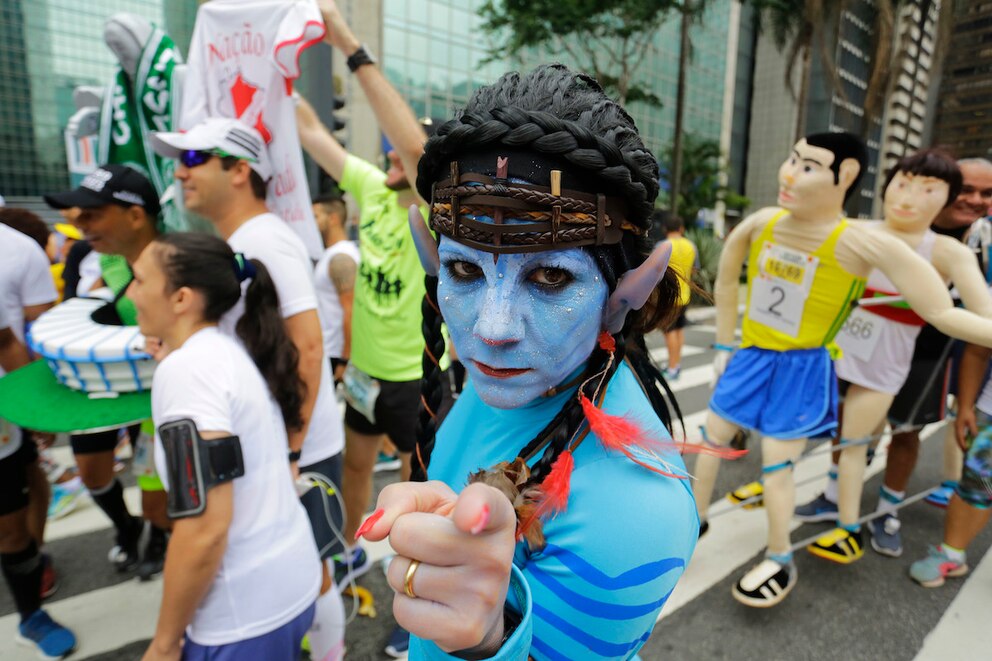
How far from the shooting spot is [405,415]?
9.57 ft

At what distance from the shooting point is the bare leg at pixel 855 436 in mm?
3158

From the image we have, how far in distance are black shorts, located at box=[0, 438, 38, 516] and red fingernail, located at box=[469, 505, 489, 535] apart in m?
2.73

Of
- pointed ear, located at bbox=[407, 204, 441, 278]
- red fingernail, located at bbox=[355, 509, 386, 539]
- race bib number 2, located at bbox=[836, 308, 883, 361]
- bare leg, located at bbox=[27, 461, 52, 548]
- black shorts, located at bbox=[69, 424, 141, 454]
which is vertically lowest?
bare leg, located at bbox=[27, 461, 52, 548]

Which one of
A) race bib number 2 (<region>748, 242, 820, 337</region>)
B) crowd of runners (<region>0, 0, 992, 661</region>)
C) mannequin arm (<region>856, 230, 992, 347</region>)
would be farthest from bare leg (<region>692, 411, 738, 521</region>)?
mannequin arm (<region>856, 230, 992, 347</region>)

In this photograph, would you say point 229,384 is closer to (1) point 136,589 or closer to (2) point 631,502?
(2) point 631,502

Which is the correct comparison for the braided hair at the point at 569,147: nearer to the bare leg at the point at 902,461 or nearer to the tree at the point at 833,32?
the bare leg at the point at 902,461

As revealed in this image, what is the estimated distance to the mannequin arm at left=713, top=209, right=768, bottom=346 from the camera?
10.5 feet

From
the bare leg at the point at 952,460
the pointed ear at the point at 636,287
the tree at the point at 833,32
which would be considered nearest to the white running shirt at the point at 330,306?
the pointed ear at the point at 636,287

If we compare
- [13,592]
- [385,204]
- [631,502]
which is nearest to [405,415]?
[385,204]

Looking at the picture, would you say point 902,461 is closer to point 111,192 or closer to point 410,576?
point 410,576

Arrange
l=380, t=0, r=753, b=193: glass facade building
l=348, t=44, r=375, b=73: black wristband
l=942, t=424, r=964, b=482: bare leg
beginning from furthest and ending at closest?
l=380, t=0, r=753, b=193: glass facade building
l=942, t=424, r=964, b=482: bare leg
l=348, t=44, r=375, b=73: black wristband

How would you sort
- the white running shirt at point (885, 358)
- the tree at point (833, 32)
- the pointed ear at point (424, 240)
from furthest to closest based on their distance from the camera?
the tree at point (833, 32)
the white running shirt at point (885, 358)
the pointed ear at point (424, 240)

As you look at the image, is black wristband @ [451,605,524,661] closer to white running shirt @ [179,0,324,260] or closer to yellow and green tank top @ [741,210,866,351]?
white running shirt @ [179,0,324,260]

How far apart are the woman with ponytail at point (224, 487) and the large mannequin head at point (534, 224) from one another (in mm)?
887
